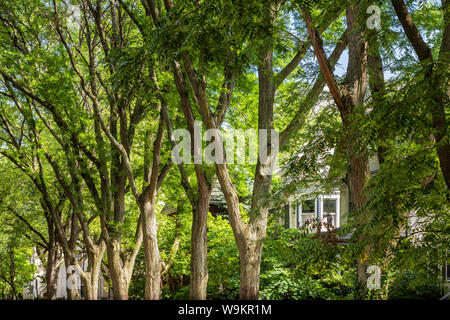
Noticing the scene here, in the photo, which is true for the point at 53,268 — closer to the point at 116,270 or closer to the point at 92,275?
the point at 92,275

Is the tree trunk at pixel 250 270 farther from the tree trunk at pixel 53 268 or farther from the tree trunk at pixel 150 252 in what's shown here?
the tree trunk at pixel 53 268

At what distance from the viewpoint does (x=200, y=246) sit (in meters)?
10.2

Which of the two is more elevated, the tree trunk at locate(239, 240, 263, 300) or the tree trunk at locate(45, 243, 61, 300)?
the tree trunk at locate(239, 240, 263, 300)

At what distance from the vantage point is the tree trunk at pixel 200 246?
32.8 ft

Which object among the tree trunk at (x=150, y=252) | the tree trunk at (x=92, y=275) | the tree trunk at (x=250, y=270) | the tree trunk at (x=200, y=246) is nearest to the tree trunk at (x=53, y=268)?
the tree trunk at (x=92, y=275)

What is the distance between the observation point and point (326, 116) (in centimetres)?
721

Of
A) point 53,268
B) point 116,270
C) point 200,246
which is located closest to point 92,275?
point 116,270

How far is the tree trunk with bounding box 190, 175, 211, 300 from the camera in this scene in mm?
9992

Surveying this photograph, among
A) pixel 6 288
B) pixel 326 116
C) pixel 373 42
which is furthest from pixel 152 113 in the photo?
pixel 6 288

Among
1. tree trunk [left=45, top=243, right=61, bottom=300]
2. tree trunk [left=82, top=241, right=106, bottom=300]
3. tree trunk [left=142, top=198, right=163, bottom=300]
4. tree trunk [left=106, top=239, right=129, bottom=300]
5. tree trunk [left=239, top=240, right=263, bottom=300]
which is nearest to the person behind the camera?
tree trunk [left=239, top=240, right=263, bottom=300]

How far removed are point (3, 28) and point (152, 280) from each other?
26.1ft

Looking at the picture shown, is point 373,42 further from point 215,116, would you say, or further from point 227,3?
point 215,116

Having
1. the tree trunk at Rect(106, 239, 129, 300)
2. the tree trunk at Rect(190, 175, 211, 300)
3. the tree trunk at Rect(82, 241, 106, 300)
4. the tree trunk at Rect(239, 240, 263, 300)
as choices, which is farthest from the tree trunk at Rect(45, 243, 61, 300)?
the tree trunk at Rect(239, 240, 263, 300)

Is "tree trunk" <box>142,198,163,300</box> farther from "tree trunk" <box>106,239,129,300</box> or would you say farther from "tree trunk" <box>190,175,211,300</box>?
"tree trunk" <box>190,175,211,300</box>
